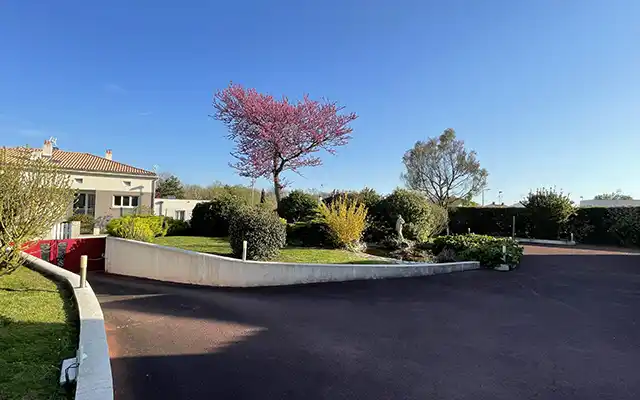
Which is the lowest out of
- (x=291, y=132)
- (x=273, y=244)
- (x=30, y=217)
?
(x=273, y=244)

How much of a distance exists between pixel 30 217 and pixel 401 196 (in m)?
12.3

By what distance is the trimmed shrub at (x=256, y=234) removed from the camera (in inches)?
403

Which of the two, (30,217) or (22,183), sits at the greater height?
(22,183)

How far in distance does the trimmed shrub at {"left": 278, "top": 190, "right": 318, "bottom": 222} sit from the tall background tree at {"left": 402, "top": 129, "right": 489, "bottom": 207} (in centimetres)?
1730

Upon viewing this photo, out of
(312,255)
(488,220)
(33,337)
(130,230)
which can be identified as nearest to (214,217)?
(130,230)

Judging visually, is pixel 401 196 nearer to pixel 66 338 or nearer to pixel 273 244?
pixel 273 244

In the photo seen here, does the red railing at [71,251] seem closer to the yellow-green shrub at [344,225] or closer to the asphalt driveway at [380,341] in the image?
the asphalt driveway at [380,341]

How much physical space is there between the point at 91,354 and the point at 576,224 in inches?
979

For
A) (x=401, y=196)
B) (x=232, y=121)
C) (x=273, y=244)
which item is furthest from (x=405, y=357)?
(x=232, y=121)

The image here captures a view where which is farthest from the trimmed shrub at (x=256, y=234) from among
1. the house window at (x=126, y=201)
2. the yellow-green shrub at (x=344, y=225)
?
the house window at (x=126, y=201)

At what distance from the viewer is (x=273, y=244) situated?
10547 mm

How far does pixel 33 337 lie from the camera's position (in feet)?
15.0

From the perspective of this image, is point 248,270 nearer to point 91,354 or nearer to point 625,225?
point 91,354

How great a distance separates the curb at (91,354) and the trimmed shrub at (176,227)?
35.8 feet
